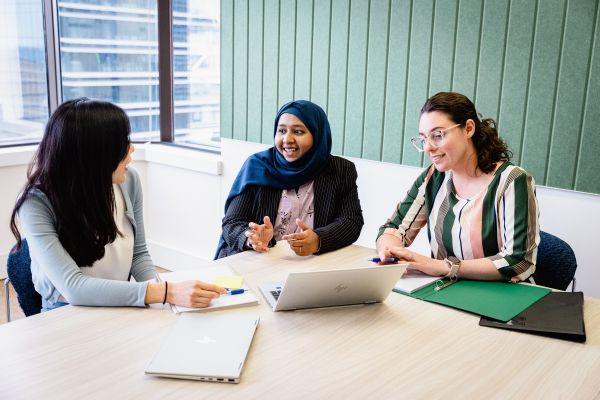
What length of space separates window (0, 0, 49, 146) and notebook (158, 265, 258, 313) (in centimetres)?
275

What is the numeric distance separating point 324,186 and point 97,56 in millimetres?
2606

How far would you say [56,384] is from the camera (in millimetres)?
1236

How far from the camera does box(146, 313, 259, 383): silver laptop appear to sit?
49.9 inches

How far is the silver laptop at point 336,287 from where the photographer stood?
1544 mm

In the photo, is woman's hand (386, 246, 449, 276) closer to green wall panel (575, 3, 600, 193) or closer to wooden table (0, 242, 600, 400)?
wooden table (0, 242, 600, 400)

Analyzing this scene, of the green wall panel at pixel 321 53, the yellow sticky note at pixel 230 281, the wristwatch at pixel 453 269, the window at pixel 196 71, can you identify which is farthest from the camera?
the window at pixel 196 71

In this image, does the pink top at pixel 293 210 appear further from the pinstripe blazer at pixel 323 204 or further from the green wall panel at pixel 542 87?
the green wall panel at pixel 542 87

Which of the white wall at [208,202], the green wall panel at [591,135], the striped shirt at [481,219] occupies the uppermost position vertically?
the green wall panel at [591,135]

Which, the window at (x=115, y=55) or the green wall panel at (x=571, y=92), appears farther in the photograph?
the window at (x=115, y=55)

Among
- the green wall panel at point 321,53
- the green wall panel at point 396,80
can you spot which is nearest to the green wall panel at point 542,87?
the green wall panel at point 396,80

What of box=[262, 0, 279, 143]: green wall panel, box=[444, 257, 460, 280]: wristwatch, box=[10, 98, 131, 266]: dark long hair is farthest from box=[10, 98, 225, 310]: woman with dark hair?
box=[262, 0, 279, 143]: green wall panel

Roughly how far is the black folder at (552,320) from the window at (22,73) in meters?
3.52

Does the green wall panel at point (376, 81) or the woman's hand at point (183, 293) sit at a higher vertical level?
the green wall panel at point (376, 81)

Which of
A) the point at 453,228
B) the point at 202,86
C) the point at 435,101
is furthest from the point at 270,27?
the point at 453,228
